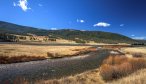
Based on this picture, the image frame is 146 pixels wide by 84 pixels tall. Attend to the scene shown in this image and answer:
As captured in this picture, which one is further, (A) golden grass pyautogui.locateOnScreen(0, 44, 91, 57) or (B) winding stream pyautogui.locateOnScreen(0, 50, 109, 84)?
(A) golden grass pyautogui.locateOnScreen(0, 44, 91, 57)

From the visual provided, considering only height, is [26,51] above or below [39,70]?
above

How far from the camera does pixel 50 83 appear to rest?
16.6 meters

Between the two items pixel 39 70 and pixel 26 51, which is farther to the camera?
pixel 26 51

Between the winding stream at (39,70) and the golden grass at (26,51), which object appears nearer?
the winding stream at (39,70)

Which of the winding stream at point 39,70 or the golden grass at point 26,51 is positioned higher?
the golden grass at point 26,51

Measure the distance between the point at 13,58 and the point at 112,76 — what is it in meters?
23.3

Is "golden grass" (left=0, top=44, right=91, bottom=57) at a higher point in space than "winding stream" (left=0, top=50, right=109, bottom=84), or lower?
higher

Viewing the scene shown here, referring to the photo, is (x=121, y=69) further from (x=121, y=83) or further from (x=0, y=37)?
(x=0, y=37)

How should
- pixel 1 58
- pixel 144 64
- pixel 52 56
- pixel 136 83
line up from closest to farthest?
pixel 136 83, pixel 144 64, pixel 1 58, pixel 52 56

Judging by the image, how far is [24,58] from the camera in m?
39.6

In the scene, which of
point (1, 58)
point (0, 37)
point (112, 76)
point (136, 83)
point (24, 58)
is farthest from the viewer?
point (0, 37)

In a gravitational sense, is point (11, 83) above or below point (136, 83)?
below

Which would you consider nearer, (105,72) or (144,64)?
(105,72)

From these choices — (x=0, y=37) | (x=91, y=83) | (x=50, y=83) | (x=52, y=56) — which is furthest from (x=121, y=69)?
(x=0, y=37)
